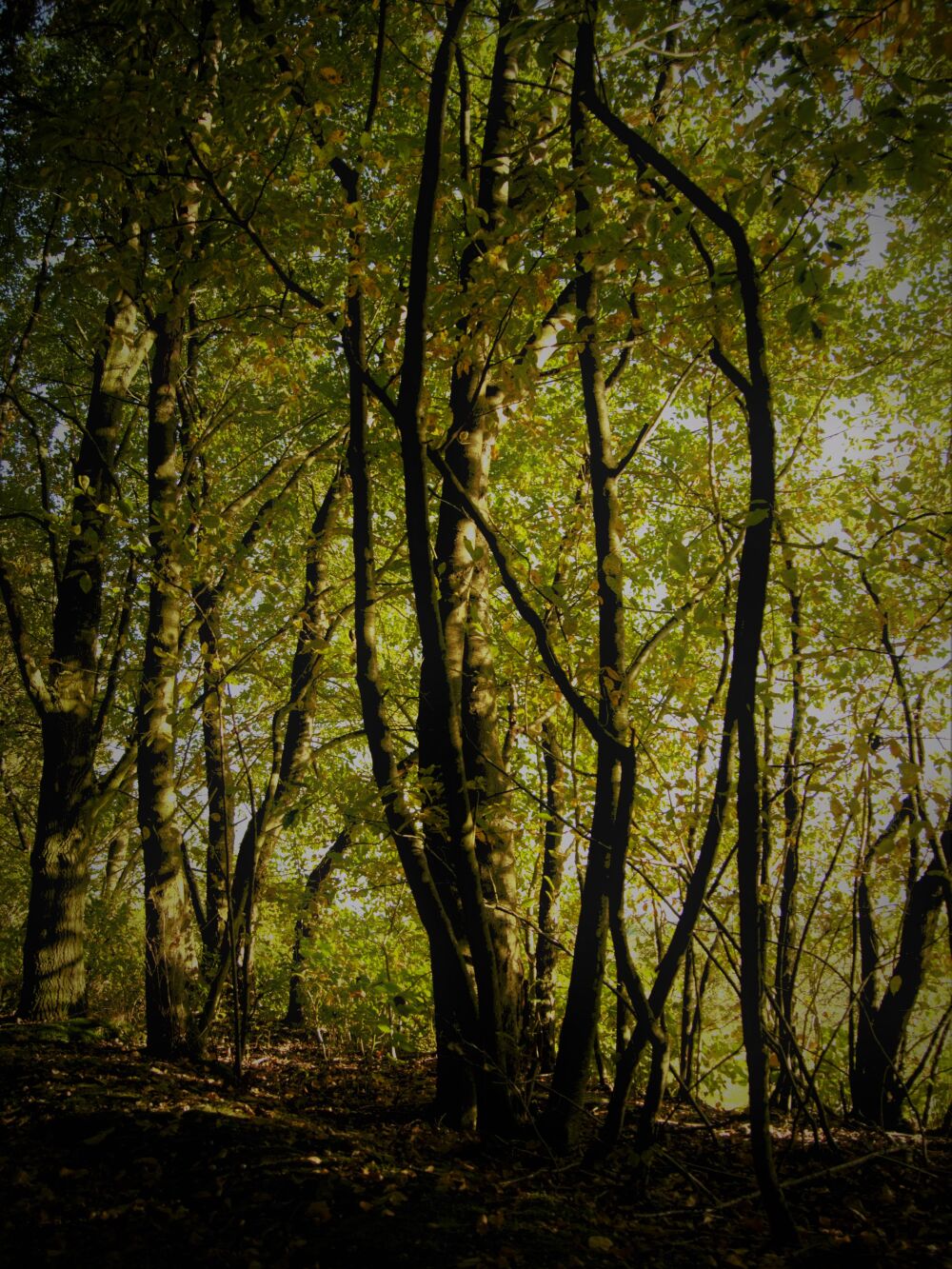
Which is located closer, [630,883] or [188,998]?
[630,883]

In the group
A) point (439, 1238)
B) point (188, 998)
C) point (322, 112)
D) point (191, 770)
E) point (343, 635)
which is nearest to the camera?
point (439, 1238)

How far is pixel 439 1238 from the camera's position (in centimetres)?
263

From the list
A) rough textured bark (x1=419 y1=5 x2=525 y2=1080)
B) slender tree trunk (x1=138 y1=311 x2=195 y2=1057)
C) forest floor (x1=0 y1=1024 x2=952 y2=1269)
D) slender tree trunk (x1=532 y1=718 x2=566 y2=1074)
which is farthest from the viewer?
slender tree trunk (x1=138 y1=311 x2=195 y2=1057)

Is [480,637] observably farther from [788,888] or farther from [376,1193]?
[376,1193]

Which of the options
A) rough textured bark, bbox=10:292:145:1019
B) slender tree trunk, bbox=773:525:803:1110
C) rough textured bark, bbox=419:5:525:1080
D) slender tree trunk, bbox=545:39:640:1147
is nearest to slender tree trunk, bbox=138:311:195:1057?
rough textured bark, bbox=10:292:145:1019

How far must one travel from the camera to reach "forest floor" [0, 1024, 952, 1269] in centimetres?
254

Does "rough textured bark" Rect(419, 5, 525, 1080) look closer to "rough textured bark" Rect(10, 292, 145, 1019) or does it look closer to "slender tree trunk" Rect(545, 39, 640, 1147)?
"slender tree trunk" Rect(545, 39, 640, 1147)

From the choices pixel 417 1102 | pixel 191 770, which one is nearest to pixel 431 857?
pixel 417 1102

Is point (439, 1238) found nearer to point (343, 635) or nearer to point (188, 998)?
point (188, 998)

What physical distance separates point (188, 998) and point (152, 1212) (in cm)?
394

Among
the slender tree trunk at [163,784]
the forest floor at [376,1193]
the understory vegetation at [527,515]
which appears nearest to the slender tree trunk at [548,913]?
the understory vegetation at [527,515]

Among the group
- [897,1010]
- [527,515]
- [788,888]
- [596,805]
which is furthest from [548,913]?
[527,515]

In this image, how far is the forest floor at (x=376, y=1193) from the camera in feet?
8.35

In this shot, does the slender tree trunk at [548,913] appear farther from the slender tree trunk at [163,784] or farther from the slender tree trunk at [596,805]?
the slender tree trunk at [163,784]
